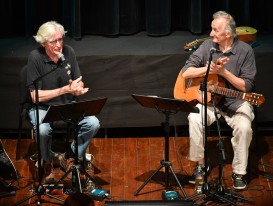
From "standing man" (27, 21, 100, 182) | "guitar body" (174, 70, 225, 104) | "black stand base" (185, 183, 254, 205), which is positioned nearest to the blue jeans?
"standing man" (27, 21, 100, 182)

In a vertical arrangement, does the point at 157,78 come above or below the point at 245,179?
above

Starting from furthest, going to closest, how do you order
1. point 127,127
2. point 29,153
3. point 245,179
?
point 127,127
point 29,153
point 245,179

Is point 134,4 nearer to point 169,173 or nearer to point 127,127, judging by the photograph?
point 127,127

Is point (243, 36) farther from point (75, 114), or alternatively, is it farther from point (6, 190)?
point (6, 190)

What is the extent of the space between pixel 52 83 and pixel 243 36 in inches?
83.5

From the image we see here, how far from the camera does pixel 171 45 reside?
26.9ft

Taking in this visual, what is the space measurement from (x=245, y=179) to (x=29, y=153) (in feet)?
7.60

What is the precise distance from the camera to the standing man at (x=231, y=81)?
698 cm

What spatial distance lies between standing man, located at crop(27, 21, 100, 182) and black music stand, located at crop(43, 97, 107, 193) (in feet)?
0.95

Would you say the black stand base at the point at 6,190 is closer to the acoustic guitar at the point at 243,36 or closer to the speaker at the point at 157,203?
the speaker at the point at 157,203

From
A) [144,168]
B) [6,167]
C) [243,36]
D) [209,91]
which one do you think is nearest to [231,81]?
[209,91]

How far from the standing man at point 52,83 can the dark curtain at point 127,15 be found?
4.24 feet

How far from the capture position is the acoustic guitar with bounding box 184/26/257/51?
7.81 metres

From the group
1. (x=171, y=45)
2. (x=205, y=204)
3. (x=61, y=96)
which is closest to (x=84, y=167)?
(x=61, y=96)
